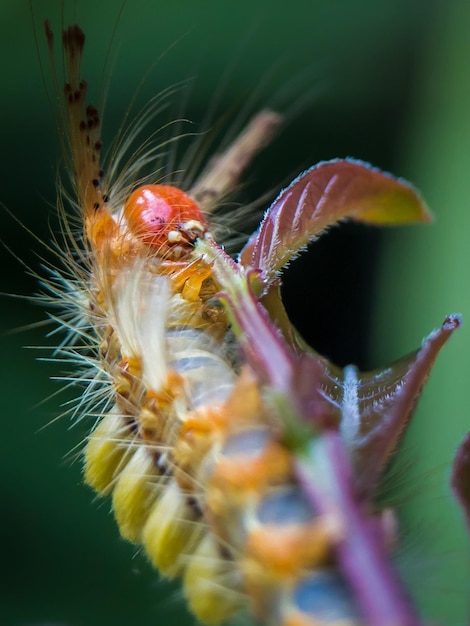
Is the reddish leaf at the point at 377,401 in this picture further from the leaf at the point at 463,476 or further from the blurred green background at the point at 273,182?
the blurred green background at the point at 273,182

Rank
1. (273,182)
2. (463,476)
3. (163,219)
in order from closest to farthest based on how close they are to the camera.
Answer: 1. (463,476)
2. (163,219)
3. (273,182)

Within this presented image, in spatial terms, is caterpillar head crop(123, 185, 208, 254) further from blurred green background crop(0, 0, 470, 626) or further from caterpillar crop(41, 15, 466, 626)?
blurred green background crop(0, 0, 470, 626)

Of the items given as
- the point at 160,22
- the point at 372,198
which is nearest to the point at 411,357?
the point at 372,198

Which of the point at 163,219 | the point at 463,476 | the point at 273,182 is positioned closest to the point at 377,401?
the point at 463,476

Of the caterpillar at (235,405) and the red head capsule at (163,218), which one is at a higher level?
the red head capsule at (163,218)

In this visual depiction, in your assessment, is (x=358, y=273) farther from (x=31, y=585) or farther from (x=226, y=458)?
(x=226, y=458)

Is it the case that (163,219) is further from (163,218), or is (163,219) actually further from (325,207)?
(325,207)

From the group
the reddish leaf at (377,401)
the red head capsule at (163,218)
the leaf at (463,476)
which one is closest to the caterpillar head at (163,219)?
the red head capsule at (163,218)
